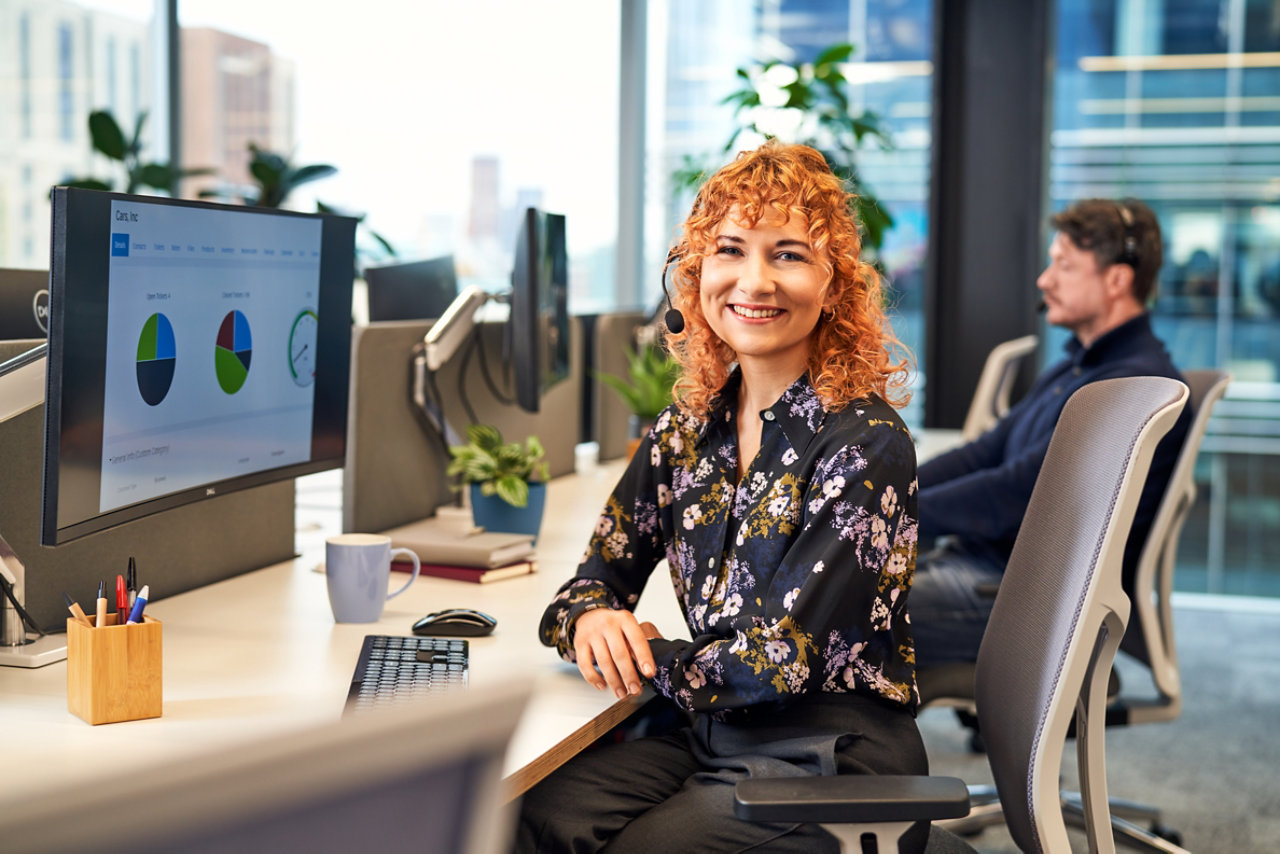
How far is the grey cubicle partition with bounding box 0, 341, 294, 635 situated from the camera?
1336mm

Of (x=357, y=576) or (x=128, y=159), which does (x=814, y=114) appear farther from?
(x=357, y=576)

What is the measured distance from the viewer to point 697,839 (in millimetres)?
1192

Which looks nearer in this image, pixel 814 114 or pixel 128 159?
pixel 128 159

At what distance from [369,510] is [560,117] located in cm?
336

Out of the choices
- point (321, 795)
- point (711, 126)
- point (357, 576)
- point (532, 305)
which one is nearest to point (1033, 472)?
point (532, 305)

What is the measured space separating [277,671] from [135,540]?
13.0 inches

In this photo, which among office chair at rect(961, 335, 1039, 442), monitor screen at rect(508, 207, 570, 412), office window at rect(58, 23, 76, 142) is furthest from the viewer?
office chair at rect(961, 335, 1039, 442)

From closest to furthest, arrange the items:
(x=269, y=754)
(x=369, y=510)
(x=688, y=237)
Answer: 1. (x=269, y=754)
2. (x=688, y=237)
3. (x=369, y=510)

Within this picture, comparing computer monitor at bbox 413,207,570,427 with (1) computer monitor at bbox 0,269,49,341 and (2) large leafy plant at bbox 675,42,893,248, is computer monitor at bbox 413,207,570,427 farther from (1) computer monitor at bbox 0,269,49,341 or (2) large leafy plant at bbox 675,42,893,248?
(2) large leafy plant at bbox 675,42,893,248

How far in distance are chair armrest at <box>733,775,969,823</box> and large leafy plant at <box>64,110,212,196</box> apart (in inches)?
108

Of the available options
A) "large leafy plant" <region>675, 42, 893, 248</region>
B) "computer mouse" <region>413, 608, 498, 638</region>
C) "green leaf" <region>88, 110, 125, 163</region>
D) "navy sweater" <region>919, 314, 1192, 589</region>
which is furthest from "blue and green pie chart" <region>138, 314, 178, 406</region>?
"large leafy plant" <region>675, 42, 893, 248</region>

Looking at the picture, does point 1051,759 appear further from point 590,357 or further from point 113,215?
point 590,357

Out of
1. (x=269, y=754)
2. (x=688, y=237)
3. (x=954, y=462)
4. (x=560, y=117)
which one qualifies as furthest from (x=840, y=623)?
(x=560, y=117)

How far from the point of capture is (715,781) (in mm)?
1283
